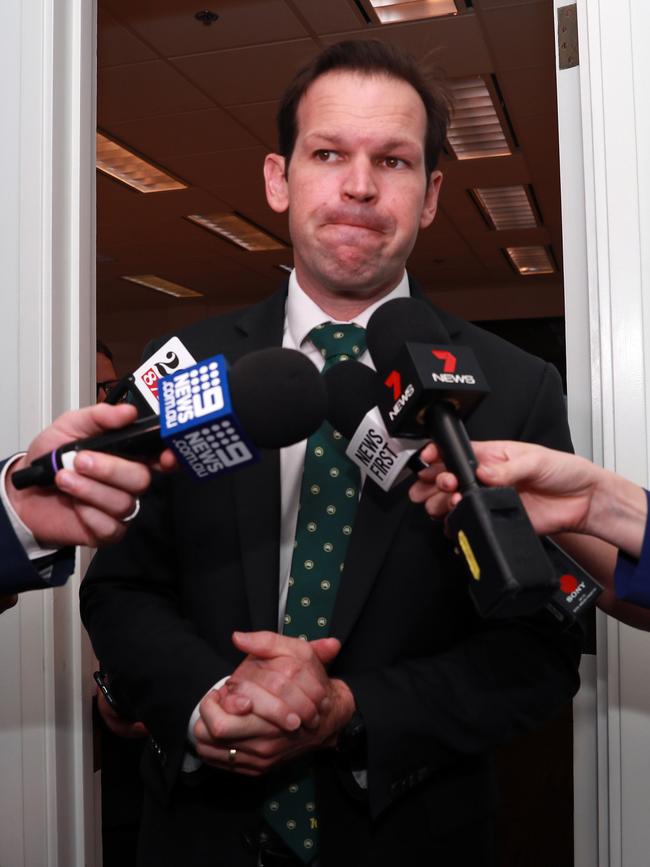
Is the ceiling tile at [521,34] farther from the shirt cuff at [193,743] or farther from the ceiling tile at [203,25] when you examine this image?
the shirt cuff at [193,743]

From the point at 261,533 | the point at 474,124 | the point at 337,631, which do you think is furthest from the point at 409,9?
the point at 337,631

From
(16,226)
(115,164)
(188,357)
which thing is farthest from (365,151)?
(115,164)

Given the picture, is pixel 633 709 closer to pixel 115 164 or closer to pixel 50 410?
pixel 50 410

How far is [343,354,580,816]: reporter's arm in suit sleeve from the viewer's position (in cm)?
122

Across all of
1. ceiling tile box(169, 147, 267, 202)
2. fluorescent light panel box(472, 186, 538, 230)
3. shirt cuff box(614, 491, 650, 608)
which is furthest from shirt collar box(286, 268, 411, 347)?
fluorescent light panel box(472, 186, 538, 230)

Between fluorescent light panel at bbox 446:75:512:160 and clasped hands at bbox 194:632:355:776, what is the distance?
4175 mm

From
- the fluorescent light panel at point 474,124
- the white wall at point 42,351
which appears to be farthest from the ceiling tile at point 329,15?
the white wall at point 42,351

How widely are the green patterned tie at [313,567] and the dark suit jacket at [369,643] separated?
3cm

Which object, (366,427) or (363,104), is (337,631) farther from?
(363,104)

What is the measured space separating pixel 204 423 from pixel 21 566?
1.35 ft

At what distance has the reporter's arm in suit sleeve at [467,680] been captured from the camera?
1.22m

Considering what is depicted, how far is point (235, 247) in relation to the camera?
8617 mm

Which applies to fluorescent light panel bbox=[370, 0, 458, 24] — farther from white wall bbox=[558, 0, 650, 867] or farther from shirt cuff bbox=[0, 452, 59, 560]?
shirt cuff bbox=[0, 452, 59, 560]

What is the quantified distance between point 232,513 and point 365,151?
0.63 m
